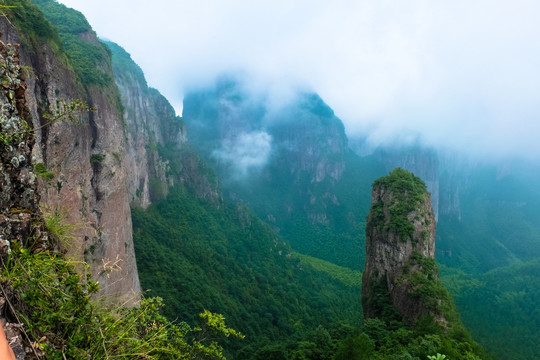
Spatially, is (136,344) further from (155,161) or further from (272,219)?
(272,219)

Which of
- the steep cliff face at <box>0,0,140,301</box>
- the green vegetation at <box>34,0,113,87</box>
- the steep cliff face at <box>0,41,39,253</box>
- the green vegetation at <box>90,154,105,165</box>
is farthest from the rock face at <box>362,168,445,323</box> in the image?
the green vegetation at <box>34,0,113,87</box>

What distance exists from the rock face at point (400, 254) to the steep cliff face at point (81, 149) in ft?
49.2

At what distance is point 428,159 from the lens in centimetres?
10631

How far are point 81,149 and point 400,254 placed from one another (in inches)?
838

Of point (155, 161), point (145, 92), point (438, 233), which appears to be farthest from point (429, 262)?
point (438, 233)

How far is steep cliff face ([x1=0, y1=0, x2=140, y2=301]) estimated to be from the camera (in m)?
14.7

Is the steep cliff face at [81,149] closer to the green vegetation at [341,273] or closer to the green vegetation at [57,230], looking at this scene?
the green vegetation at [57,230]

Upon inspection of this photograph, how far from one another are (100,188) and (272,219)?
284 ft

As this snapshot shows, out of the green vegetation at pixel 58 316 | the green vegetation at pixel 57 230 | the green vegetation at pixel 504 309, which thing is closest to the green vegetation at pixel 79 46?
the green vegetation at pixel 57 230

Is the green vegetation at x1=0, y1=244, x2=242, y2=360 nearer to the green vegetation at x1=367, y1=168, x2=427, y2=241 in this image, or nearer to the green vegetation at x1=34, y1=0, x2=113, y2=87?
the green vegetation at x1=367, y1=168, x2=427, y2=241

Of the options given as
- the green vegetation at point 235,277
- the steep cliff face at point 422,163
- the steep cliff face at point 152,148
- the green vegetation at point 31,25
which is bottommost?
the green vegetation at point 235,277

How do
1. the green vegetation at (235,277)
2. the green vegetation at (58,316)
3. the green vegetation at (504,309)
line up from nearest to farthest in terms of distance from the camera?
1. the green vegetation at (58,316)
2. the green vegetation at (504,309)
3. the green vegetation at (235,277)

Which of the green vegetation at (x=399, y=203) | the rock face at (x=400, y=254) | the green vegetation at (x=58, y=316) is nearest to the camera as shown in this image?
the green vegetation at (x=58, y=316)

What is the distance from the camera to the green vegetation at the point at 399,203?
20.5 metres
